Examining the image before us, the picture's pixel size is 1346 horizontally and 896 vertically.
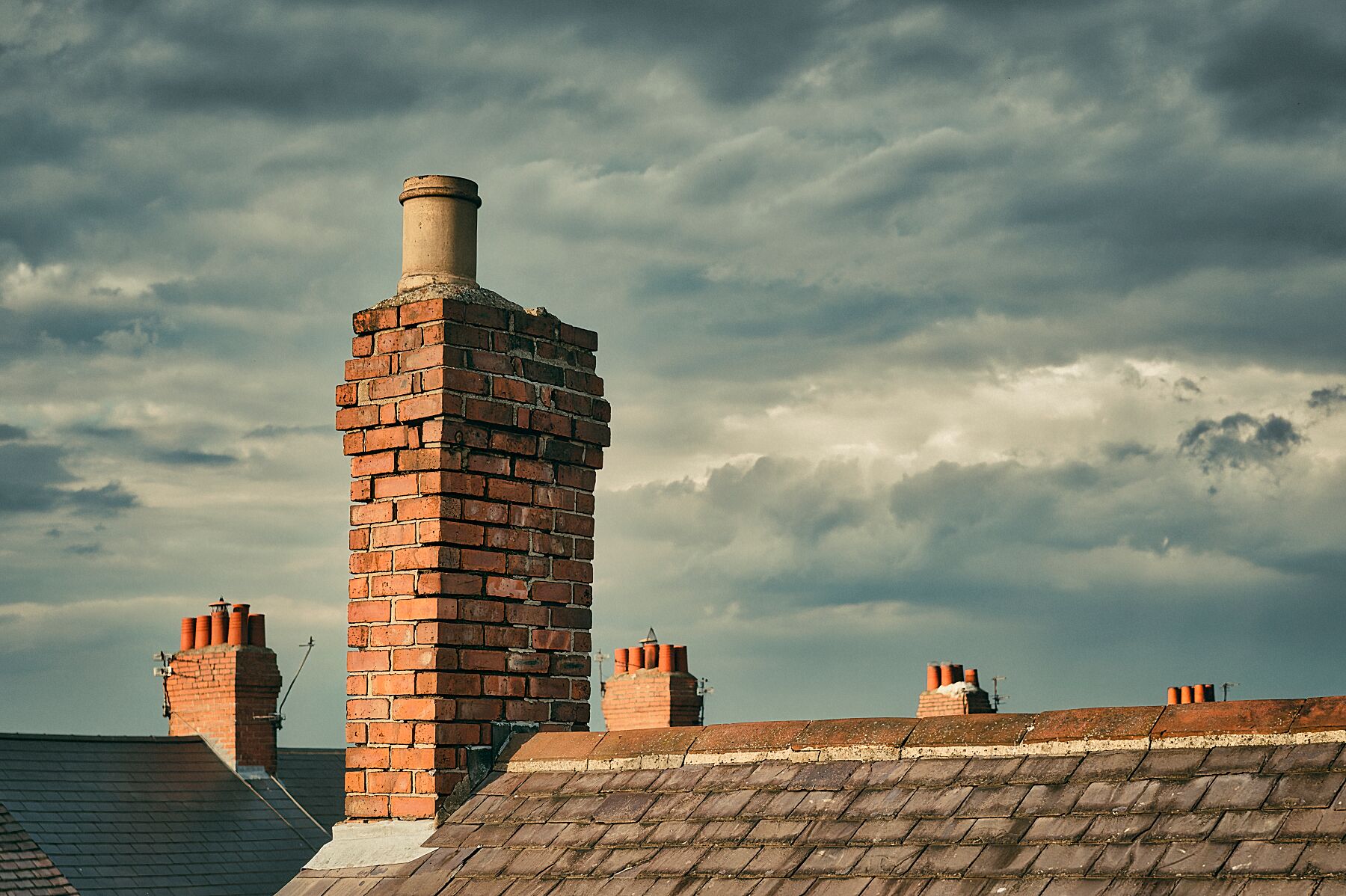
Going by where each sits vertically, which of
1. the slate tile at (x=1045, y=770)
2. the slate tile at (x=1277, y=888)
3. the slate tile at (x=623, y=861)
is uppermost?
the slate tile at (x=1045, y=770)

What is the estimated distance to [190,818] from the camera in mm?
17219

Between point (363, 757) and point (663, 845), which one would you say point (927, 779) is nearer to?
point (663, 845)

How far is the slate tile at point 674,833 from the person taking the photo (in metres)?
4.86

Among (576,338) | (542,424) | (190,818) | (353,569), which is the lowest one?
(190,818)

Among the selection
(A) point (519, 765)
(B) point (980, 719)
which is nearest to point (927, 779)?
(B) point (980, 719)

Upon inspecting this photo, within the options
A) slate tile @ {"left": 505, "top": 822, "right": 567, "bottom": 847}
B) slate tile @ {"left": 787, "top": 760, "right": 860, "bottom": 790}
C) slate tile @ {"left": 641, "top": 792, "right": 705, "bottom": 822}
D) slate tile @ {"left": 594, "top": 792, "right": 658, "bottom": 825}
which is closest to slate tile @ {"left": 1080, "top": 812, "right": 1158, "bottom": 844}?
slate tile @ {"left": 787, "top": 760, "right": 860, "bottom": 790}

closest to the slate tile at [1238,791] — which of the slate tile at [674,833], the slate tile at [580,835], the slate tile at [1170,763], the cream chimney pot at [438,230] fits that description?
the slate tile at [1170,763]

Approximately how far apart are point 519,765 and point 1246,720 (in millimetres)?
2924

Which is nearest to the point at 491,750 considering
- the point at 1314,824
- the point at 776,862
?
the point at 776,862

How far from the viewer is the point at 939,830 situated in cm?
436

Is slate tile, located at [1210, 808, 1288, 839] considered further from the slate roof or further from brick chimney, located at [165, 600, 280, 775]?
brick chimney, located at [165, 600, 280, 775]

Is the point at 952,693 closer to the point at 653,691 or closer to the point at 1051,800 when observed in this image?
the point at 653,691

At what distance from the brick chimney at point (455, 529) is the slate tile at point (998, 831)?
2418mm

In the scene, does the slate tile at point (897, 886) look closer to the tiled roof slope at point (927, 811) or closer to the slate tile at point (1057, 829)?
the tiled roof slope at point (927, 811)
